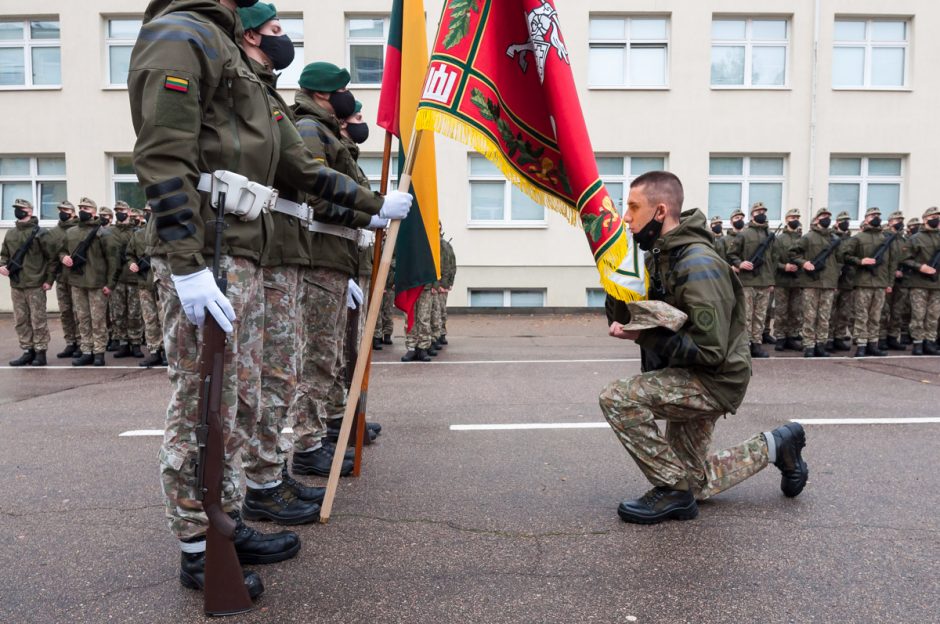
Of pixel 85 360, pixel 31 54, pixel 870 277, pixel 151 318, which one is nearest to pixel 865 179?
pixel 870 277

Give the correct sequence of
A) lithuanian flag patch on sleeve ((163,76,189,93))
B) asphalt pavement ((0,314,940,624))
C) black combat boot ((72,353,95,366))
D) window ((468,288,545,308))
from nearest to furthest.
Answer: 1. lithuanian flag patch on sleeve ((163,76,189,93))
2. asphalt pavement ((0,314,940,624))
3. black combat boot ((72,353,95,366))
4. window ((468,288,545,308))

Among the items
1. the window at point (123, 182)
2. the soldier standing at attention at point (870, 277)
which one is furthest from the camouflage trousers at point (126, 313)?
the soldier standing at attention at point (870, 277)

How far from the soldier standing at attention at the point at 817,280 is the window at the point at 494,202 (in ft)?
24.0

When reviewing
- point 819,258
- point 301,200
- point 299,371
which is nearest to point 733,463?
point 299,371

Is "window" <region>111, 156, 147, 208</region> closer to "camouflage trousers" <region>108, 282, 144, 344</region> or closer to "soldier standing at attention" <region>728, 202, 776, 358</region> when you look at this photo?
"camouflage trousers" <region>108, 282, 144, 344</region>

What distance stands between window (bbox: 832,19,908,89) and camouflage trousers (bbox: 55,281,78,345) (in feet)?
56.8

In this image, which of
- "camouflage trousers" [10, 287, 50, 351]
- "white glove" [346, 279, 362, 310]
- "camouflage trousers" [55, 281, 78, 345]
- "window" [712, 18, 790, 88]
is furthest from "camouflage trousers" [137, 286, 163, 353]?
"window" [712, 18, 790, 88]

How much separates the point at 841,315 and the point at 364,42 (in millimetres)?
12450

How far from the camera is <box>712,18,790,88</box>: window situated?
17.8m

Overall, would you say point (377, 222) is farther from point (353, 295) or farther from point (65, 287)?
point (65, 287)

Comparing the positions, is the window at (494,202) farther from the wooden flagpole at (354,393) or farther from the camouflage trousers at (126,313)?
the wooden flagpole at (354,393)

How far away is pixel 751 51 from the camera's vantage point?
1775cm

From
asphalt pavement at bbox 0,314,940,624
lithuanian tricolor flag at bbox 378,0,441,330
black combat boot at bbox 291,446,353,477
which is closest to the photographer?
asphalt pavement at bbox 0,314,940,624

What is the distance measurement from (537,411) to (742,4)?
1496 cm
